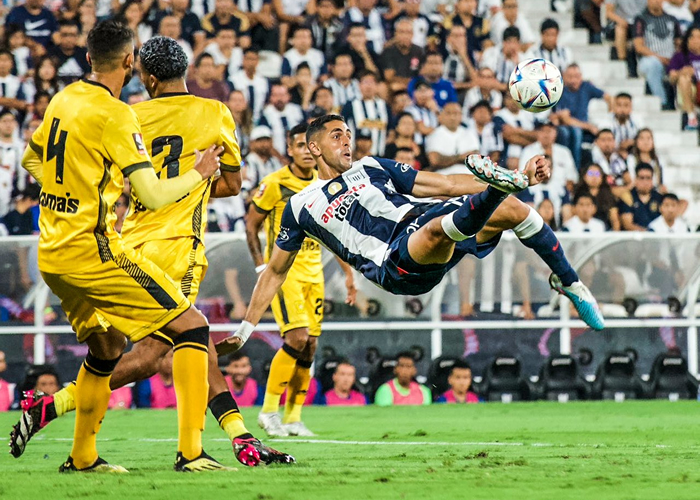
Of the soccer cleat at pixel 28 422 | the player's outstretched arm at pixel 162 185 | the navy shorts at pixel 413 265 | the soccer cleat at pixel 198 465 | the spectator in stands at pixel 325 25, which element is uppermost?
the spectator in stands at pixel 325 25

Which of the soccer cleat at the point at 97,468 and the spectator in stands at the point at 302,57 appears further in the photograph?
the spectator in stands at the point at 302,57

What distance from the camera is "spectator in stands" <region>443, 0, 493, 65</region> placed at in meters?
18.0

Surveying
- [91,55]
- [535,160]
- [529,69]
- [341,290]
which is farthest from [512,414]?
[91,55]

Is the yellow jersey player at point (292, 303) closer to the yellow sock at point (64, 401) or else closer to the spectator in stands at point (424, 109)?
the yellow sock at point (64, 401)

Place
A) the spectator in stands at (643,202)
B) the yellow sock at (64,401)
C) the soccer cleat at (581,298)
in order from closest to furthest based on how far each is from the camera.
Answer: the yellow sock at (64,401) < the soccer cleat at (581,298) < the spectator in stands at (643,202)

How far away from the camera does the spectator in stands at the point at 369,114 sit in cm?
1589

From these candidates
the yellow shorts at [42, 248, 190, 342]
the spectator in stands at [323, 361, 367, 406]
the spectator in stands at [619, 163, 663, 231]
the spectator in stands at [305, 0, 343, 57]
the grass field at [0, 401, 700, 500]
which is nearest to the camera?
the grass field at [0, 401, 700, 500]

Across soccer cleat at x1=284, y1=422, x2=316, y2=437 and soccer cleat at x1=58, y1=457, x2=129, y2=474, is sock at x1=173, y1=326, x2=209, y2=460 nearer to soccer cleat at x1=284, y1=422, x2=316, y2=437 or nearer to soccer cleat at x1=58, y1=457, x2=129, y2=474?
soccer cleat at x1=58, y1=457, x2=129, y2=474

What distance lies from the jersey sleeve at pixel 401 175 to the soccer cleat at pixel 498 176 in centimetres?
131

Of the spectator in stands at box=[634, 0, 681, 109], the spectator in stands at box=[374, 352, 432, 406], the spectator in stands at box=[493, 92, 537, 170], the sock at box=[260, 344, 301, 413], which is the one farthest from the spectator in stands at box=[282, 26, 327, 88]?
the sock at box=[260, 344, 301, 413]

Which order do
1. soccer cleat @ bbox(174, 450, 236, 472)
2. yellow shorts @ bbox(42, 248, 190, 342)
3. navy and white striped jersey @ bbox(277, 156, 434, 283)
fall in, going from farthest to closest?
navy and white striped jersey @ bbox(277, 156, 434, 283) → soccer cleat @ bbox(174, 450, 236, 472) → yellow shorts @ bbox(42, 248, 190, 342)

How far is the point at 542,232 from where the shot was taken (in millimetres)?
7523

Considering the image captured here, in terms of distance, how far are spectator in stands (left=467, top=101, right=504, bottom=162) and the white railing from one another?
113 inches

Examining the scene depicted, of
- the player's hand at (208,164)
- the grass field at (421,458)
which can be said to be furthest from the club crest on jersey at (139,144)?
the grass field at (421,458)
